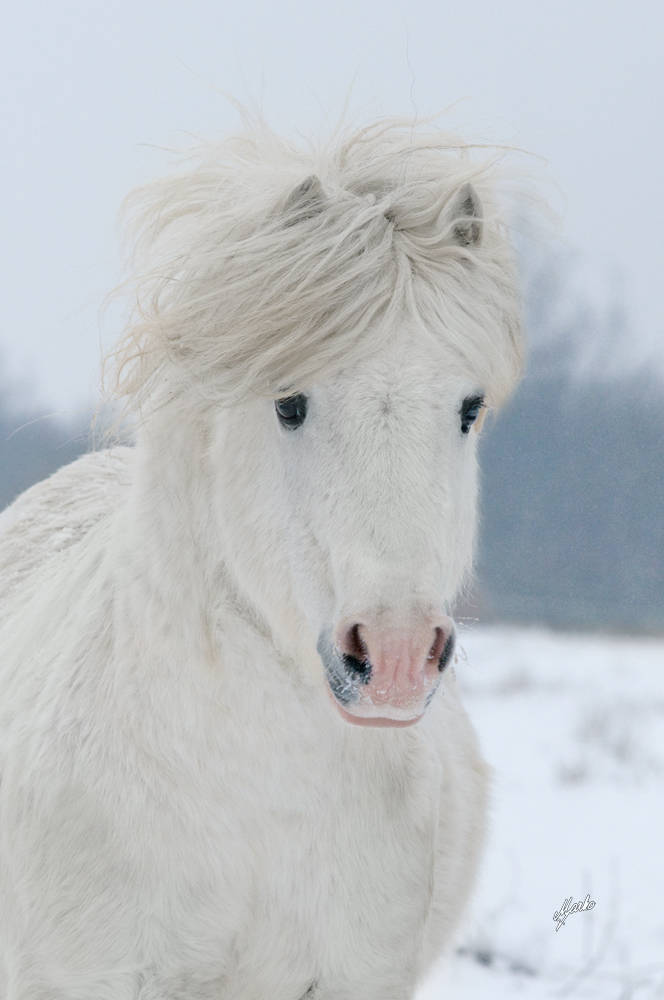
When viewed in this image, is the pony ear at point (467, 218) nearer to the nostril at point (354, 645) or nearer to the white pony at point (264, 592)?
the white pony at point (264, 592)

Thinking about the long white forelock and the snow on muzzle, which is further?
the long white forelock

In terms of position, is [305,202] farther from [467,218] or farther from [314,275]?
[467,218]

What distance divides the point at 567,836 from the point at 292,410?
3232 mm

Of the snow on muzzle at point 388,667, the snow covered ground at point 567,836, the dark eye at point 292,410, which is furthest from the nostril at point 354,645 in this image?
the snow covered ground at point 567,836

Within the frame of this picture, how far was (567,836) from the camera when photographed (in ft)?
12.8

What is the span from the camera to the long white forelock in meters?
1.34

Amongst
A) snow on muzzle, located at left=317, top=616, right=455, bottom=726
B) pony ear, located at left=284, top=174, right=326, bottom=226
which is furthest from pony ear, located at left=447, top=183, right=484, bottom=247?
snow on muzzle, located at left=317, top=616, right=455, bottom=726

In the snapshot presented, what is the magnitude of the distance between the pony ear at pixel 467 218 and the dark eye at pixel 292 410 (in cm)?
41

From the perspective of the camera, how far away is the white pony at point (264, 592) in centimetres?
133

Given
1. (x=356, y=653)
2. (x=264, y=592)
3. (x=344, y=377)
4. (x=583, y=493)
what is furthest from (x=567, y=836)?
(x=583, y=493)

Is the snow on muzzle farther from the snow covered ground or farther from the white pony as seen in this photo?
the snow covered ground

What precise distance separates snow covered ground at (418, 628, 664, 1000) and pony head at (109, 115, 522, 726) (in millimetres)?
579

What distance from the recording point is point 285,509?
1427 mm

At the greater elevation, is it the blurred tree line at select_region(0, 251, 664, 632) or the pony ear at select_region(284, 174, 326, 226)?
the pony ear at select_region(284, 174, 326, 226)
